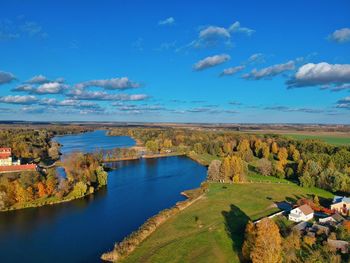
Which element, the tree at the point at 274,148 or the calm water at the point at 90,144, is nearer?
the tree at the point at 274,148

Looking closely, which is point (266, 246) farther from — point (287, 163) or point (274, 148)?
point (274, 148)

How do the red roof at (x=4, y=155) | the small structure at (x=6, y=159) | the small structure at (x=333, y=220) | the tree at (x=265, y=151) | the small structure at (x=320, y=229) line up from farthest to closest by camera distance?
the tree at (x=265, y=151), the red roof at (x=4, y=155), the small structure at (x=6, y=159), the small structure at (x=333, y=220), the small structure at (x=320, y=229)

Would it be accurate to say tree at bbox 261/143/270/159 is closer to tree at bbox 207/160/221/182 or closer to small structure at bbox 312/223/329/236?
tree at bbox 207/160/221/182

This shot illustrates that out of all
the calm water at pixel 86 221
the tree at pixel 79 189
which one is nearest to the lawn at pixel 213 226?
the calm water at pixel 86 221

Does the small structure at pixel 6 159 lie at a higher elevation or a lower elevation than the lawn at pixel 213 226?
higher

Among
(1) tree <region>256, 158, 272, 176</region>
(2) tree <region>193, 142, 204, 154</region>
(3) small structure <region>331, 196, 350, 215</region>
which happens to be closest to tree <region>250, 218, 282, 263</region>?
(3) small structure <region>331, 196, 350, 215</region>

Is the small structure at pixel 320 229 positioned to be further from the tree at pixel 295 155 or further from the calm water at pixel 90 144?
the calm water at pixel 90 144

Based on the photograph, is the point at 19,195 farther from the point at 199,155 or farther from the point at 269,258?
the point at 199,155
